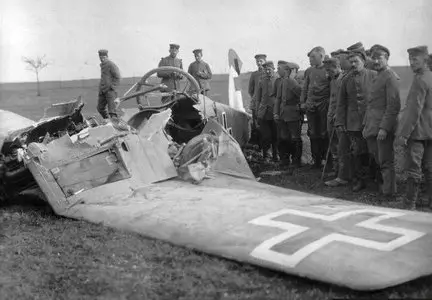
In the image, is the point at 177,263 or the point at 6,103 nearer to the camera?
the point at 177,263

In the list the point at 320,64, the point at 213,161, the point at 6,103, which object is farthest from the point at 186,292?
the point at 6,103

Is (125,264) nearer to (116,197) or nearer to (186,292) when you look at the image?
(186,292)

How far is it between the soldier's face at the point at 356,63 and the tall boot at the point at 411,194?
5.97 feet

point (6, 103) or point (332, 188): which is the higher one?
point (332, 188)

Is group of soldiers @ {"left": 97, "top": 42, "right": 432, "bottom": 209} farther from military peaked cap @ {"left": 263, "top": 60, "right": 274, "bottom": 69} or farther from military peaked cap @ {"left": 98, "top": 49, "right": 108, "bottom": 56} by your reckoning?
military peaked cap @ {"left": 98, "top": 49, "right": 108, "bottom": 56}

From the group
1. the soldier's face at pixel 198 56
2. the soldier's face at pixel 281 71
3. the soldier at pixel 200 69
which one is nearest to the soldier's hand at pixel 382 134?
the soldier's face at pixel 281 71

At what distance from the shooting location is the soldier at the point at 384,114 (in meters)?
6.48

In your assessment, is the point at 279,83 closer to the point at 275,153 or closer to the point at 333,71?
the point at 275,153

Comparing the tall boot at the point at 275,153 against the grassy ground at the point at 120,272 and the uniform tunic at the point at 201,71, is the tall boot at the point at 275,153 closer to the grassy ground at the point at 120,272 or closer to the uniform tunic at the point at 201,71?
the uniform tunic at the point at 201,71

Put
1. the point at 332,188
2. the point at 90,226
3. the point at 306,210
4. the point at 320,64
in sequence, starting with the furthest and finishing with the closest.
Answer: the point at 320,64 → the point at 332,188 → the point at 90,226 → the point at 306,210

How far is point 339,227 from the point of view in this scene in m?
4.23

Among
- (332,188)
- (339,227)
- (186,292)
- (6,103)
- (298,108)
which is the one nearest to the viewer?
(186,292)

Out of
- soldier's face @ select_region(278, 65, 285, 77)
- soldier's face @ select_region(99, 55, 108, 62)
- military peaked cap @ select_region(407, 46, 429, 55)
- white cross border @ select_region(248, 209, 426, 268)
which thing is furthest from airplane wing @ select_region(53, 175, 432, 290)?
soldier's face @ select_region(99, 55, 108, 62)

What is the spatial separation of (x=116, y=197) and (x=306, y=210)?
1966mm
